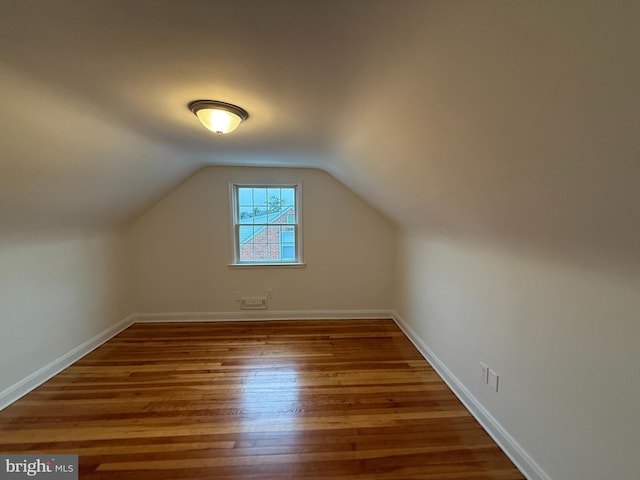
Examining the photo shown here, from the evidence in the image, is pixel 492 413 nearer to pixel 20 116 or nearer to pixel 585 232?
pixel 585 232

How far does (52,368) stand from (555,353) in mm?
3799

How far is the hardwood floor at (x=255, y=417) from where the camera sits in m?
1.59

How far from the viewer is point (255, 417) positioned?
1.96 meters

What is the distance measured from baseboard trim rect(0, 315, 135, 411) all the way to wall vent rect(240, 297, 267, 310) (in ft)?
4.90

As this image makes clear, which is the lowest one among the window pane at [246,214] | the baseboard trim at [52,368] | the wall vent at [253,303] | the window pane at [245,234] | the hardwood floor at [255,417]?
the hardwood floor at [255,417]

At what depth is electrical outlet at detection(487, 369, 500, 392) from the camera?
1.81 m

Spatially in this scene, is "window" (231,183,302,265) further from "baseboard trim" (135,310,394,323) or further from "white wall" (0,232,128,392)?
"white wall" (0,232,128,392)

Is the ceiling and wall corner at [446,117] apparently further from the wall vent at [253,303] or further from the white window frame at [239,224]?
the wall vent at [253,303]

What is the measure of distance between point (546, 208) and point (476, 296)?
1.05 m

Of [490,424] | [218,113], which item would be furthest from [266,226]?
[490,424]

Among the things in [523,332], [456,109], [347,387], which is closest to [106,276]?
[347,387]

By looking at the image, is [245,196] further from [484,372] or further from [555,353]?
[555,353]

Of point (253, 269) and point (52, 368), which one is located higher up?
point (253, 269)

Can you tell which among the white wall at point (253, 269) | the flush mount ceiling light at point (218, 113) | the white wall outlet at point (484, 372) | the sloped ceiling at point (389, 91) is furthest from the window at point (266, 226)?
the white wall outlet at point (484, 372)
